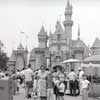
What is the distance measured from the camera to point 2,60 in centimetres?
7412

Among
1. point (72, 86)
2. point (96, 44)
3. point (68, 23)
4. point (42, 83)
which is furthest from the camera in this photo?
point (96, 44)

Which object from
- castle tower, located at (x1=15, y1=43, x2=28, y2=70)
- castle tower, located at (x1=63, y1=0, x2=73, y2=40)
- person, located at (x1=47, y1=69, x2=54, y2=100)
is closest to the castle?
castle tower, located at (x1=63, y1=0, x2=73, y2=40)

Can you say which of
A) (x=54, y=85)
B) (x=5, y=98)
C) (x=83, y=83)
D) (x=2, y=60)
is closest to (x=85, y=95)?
(x=83, y=83)

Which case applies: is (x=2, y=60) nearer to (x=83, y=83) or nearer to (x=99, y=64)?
(x=99, y=64)

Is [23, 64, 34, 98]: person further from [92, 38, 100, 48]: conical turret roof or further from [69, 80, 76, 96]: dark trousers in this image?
[92, 38, 100, 48]: conical turret roof

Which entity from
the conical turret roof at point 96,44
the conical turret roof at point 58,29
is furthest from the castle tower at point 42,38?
the conical turret roof at point 96,44

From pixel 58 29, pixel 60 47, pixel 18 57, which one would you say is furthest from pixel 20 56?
pixel 60 47

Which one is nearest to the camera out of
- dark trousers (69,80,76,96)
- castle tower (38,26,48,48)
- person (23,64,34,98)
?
person (23,64,34,98)

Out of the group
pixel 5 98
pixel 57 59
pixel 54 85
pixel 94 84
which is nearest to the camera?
pixel 5 98

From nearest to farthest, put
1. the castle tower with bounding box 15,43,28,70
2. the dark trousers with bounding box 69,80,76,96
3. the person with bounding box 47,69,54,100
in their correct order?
the person with bounding box 47,69,54,100 → the dark trousers with bounding box 69,80,76,96 → the castle tower with bounding box 15,43,28,70

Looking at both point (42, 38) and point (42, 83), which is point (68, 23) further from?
point (42, 83)

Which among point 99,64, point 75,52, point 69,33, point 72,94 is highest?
point 69,33

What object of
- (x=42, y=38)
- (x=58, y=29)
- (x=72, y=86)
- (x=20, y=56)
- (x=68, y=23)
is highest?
(x=68, y=23)

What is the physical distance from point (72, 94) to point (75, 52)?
79.6m
